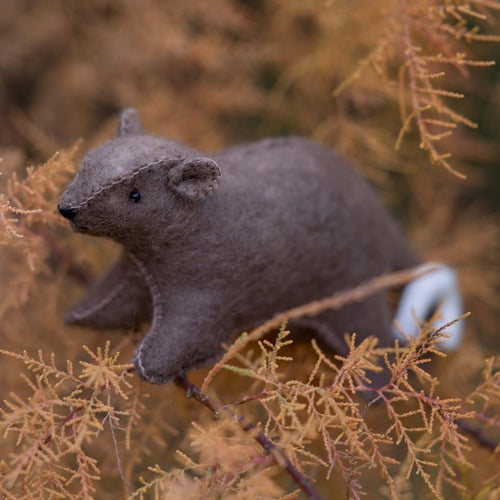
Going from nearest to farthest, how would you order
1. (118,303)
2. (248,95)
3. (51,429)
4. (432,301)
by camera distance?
(51,429) < (118,303) < (432,301) < (248,95)

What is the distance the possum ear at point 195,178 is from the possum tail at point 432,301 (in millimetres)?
319

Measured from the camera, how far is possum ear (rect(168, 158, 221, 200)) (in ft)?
1.76

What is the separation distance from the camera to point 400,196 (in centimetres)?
111

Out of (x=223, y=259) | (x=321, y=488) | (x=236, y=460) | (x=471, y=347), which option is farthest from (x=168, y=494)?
(x=471, y=347)

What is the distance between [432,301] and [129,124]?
41 centimetres

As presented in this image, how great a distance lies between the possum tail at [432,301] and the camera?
0.75 meters

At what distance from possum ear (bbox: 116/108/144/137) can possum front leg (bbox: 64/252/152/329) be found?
12cm

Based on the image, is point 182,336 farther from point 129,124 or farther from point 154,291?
point 129,124

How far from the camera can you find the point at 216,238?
1.89ft

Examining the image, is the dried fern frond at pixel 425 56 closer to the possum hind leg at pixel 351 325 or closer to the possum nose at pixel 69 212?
the possum hind leg at pixel 351 325

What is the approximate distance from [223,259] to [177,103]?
0.49 metres

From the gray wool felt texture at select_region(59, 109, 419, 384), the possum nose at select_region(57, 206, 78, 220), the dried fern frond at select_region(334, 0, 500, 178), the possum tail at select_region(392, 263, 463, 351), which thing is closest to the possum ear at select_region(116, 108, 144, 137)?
the gray wool felt texture at select_region(59, 109, 419, 384)

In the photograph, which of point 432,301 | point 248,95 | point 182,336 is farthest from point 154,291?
point 248,95

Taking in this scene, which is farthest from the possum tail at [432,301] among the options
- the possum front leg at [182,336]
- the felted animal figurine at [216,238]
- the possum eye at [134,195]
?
the possum eye at [134,195]
